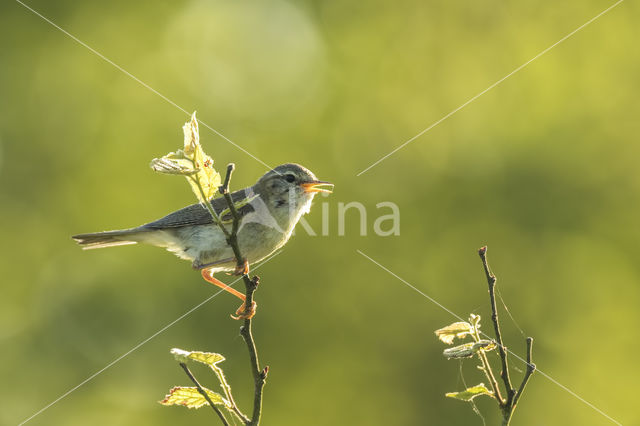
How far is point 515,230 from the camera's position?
8117 mm

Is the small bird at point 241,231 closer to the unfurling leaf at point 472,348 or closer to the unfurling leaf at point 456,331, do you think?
the unfurling leaf at point 456,331

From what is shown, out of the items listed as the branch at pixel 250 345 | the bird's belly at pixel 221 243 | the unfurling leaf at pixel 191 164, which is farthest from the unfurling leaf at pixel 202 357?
the bird's belly at pixel 221 243

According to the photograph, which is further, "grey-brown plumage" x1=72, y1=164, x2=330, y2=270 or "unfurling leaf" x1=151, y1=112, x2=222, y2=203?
"grey-brown plumage" x1=72, y1=164, x2=330, y2=270

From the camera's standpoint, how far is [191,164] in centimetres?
254

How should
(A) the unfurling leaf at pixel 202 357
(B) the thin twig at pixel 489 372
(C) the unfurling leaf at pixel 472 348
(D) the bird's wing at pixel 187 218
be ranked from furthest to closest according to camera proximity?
(D) the bird's wing at pixel 187 218
(A) the unfurling leaf at pixel 202 357
(C) the unfurling leaf at pixel 472 348
(B) the thin twig at pixel 489 372

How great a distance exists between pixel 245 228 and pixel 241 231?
0.07m

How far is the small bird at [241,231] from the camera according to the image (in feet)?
18.0

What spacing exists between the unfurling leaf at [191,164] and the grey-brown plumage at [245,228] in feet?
8.98

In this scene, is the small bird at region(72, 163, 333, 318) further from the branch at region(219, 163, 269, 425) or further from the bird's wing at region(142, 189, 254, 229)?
the branch at region(219, 163, 269, 425)

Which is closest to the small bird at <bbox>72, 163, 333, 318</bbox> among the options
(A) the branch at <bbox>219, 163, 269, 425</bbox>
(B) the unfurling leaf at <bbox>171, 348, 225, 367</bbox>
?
(A) the branch at <bbox>219, 163, 269, 425</bbox>

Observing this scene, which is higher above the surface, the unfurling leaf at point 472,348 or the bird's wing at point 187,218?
the bird's wing at point 187,218

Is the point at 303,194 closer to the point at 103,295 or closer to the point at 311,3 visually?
the point at 103,295

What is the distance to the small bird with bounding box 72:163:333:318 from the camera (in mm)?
5480

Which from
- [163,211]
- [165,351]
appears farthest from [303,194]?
[165,351]
